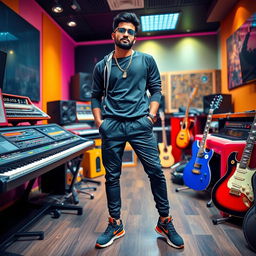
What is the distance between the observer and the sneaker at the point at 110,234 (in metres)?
1.37

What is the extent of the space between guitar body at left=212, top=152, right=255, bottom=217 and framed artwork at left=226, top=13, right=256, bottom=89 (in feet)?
4.34

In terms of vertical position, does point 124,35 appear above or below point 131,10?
below

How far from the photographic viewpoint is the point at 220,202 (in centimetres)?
166

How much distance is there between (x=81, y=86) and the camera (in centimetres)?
387

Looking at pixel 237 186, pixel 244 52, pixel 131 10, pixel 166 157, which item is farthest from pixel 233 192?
pixel 131 10

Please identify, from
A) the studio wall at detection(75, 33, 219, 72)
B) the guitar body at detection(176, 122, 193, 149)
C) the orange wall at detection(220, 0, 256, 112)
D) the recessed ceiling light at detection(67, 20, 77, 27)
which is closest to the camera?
the orange wall at detection(220, 0, 256, 112)

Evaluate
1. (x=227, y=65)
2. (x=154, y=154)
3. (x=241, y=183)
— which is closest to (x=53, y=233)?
(x=154, y=154)

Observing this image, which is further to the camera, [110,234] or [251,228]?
[110,234]

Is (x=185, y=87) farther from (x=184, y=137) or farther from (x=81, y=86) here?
(x=81, y=86)

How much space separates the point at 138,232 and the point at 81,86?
296 centimetres

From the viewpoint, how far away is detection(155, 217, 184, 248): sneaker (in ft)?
4.40

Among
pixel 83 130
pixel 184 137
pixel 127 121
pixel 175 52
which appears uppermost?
pixel 175 52

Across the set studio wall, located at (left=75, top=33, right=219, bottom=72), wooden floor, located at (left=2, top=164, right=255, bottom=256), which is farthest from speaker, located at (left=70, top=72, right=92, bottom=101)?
wooden floor, located at (left=2, top=164, right=255, bottom=256)

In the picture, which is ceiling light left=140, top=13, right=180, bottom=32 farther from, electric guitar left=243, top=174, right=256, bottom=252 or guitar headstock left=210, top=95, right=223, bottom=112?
electric guitar left=243, top=174, right=256, bottom=252
